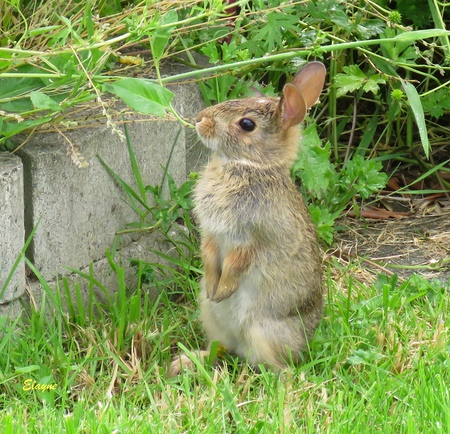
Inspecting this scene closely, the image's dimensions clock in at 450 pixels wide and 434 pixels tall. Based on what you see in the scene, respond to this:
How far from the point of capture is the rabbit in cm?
343

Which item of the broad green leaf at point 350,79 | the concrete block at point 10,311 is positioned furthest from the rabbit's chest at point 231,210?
the broad green leaf at point 350,79

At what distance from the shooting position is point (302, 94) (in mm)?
3426

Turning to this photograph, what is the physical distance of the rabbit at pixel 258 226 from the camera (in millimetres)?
3434

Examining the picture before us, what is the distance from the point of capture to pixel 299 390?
130 inches

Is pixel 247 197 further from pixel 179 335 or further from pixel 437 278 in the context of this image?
pixel 437 278

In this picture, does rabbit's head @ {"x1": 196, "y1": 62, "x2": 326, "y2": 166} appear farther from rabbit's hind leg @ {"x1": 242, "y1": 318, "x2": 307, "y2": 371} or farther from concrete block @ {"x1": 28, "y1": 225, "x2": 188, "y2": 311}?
concrete block @ {"x1": 28, "y1": 225, "x2": 188, "y2": 311}

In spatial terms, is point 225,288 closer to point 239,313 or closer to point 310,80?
point 239,313

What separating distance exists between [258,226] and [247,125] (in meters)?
0.38

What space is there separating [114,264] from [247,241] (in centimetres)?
73

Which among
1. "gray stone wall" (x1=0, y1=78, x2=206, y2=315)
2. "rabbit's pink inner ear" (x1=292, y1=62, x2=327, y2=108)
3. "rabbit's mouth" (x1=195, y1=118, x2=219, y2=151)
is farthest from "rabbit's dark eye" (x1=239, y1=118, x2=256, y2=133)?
"gray stone wall" (x1=0, y1=78, x2=206, y2=315)

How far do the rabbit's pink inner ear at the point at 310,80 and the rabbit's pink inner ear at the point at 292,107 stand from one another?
0.07 metres

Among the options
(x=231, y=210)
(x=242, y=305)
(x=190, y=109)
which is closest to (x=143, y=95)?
(x=231, y=210)

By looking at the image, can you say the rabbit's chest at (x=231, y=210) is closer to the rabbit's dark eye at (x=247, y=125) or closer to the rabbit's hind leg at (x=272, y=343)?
the rabbit's dark eye at (x=247, y=125)

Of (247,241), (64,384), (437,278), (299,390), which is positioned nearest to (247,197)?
(247,241)
